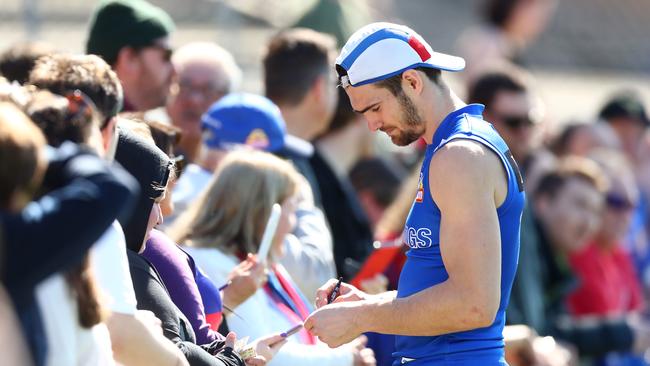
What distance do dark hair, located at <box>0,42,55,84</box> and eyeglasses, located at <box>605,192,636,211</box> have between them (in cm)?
499

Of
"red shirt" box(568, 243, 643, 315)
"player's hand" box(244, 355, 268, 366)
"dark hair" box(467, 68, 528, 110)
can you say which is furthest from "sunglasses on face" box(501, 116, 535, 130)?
"player's hand" box(244, 355, 268, 366)

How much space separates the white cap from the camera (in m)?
4.24

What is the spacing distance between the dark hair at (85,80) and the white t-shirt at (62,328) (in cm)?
78

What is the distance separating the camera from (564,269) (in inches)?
324

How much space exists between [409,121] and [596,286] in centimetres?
488

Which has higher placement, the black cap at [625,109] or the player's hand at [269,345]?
the black cap at [625,109]

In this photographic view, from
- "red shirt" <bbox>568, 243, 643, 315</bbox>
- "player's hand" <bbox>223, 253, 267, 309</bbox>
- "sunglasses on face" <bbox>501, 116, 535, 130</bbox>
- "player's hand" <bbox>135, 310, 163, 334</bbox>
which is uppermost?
"sunglasses on face" <bbox>501, 116, 535, 130</bbox>

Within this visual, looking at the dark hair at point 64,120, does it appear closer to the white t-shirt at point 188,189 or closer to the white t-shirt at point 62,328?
the white t-shirt at point 62,328

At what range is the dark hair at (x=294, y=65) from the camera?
7.17 m

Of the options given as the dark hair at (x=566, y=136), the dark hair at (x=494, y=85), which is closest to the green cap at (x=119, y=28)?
the dark hair at (x=494, y=85)

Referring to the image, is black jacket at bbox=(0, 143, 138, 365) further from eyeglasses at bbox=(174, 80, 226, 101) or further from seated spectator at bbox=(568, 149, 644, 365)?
Result: seated spectator at bbox=(568, 149, 644, 365)

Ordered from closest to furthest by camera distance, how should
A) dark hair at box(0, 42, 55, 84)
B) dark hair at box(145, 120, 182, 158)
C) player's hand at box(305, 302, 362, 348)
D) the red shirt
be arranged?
1. player's hand at box(305, 302, 362, 348)
2. dark hair at box(145, 120, 182, 158)
3. dark hair at box(0, 42, 55, 84)
4. the red shirt

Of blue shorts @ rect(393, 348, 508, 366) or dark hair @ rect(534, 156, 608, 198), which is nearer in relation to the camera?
blue shorts @ rect(393, 348, 508, 366)

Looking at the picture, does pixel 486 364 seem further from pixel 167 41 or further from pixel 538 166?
pixel 538 166
